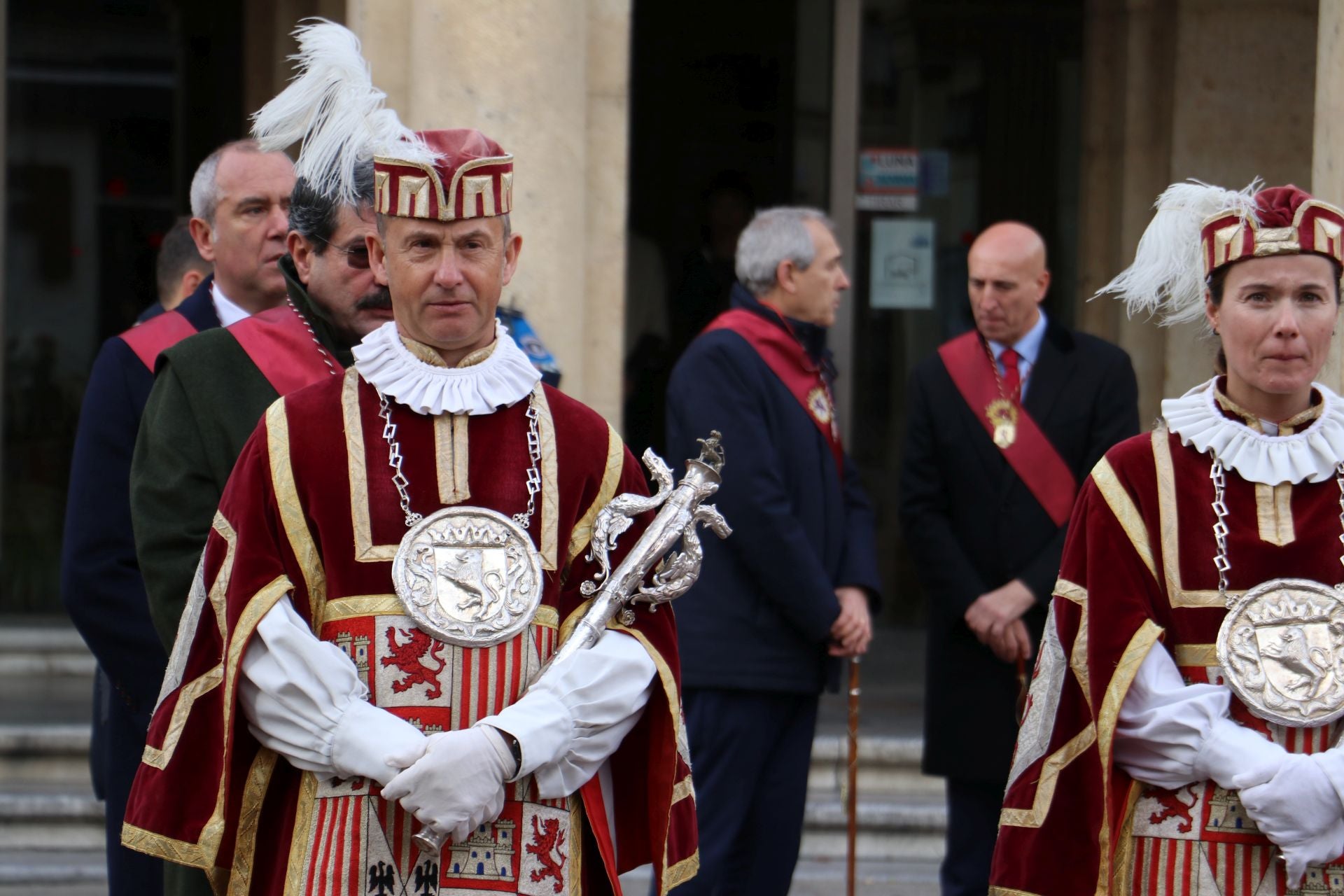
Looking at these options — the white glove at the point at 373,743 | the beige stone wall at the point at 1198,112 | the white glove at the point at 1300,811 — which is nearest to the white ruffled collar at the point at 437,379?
the white glove at the point at 373,743

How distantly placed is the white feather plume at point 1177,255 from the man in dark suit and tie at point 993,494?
198cm

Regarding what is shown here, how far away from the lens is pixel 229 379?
153 inches

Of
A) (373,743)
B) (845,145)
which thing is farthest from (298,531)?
(845,145)

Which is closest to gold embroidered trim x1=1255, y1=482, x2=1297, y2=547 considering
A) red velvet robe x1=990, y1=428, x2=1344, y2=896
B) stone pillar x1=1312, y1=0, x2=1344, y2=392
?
red velvet robe x1=990, y1=428, x2=1344, y2=896

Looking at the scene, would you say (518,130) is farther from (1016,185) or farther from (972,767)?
(1016,185)

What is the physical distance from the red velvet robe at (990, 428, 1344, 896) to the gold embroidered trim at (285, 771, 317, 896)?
1.24m

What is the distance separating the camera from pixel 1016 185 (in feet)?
31.3

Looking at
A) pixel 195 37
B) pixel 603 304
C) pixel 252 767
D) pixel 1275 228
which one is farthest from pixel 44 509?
pixel 1275 228

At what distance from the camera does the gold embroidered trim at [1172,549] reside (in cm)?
338

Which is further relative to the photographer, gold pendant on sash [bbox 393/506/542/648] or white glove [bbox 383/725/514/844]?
gold pendant on sash [bbox 393/506/542/648]

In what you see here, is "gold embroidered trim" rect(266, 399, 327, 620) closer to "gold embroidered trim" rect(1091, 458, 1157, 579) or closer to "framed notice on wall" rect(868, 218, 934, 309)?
"gold embroidered trim" rect(1091, 458, 1157, 579)

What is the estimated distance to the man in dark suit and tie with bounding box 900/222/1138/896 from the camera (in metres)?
5.66

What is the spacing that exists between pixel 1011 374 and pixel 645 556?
9.32 ft

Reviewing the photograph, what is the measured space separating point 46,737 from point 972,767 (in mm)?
3421
